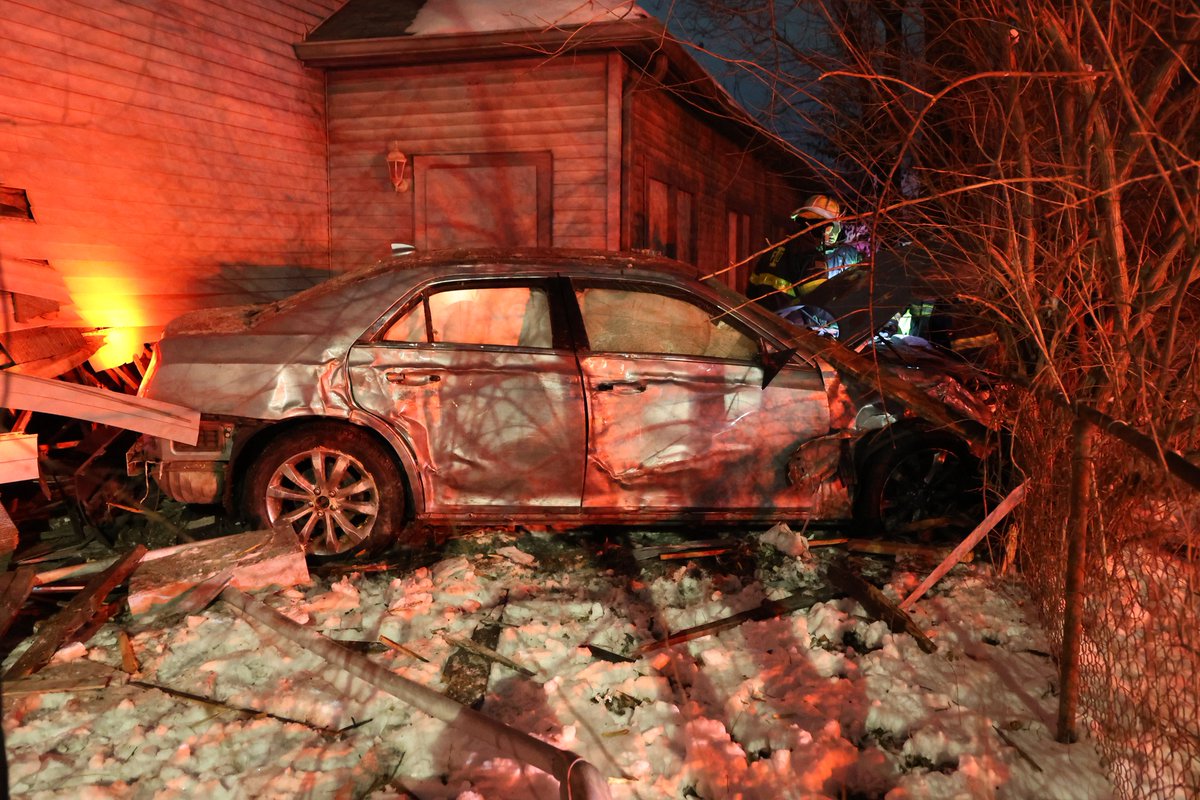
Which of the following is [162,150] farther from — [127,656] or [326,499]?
[127,656]

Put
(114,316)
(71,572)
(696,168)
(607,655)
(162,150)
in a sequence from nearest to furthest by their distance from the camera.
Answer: (607,655) → (71,572) → (114,316) → (162,150) → (696,168)

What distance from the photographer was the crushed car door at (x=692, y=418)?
14.6 feet

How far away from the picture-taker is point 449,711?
8.83 feet

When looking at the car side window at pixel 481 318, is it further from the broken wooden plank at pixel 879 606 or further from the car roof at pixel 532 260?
the broken wooden plank at pixel 879 606

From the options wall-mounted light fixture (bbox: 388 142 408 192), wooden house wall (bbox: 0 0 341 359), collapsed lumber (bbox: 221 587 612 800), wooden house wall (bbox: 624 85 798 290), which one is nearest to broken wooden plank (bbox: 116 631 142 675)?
collapsed lumber (bbox: 221 587 612 800)

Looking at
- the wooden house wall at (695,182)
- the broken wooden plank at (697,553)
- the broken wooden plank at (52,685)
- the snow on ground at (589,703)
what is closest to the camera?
the snow on ground at (589,703)

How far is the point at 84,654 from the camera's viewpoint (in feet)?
11.1

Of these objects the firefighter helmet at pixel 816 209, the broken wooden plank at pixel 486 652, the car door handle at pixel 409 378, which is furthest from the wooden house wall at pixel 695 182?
the broken wooden plank at pixel 486 652

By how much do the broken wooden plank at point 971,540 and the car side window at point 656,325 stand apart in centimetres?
145

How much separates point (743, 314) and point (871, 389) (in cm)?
79

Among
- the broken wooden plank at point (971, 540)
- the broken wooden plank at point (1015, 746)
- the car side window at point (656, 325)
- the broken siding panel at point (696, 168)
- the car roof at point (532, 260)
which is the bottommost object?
the broken wooden plank at point (1015, 746)

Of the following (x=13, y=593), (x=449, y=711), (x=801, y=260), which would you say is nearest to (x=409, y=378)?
(x=13, y=593)

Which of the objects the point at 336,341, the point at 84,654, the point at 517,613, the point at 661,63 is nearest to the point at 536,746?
the point at 517,613

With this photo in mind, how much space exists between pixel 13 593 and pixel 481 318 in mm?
2471
